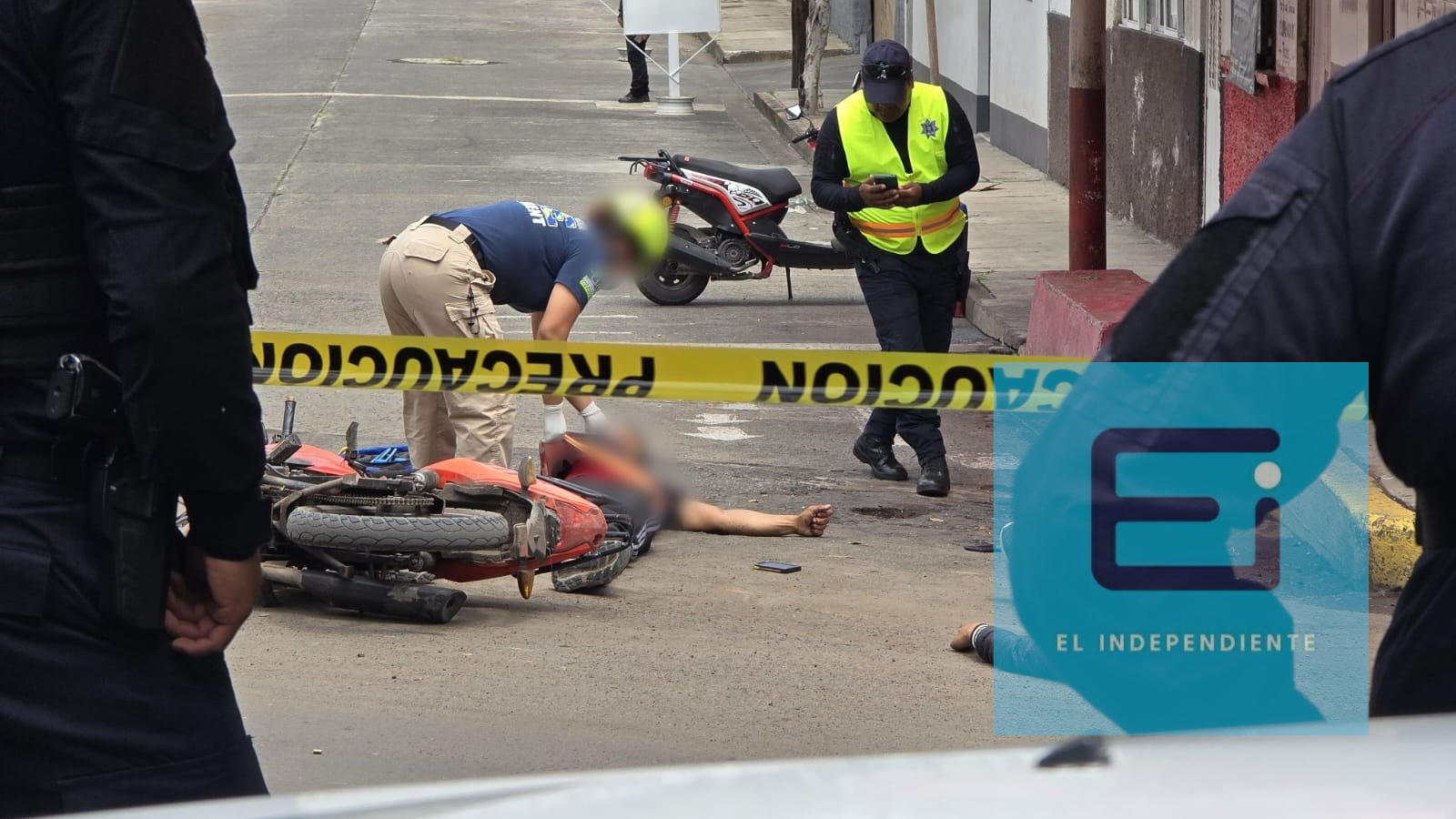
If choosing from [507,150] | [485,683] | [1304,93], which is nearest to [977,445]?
[1304,93]

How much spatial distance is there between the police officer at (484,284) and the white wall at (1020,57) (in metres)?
10.2

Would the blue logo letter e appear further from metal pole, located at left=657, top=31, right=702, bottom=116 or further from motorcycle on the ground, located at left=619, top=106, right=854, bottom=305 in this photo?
metal pole, located at left=657, top=31, right=702, bottom=116

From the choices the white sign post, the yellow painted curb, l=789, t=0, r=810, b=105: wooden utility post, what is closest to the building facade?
the yellow painted curb

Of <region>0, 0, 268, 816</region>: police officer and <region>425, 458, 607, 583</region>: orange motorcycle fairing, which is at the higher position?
<region>0, 0, 268, 816</region>: police officer

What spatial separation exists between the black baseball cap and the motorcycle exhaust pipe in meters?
3.42

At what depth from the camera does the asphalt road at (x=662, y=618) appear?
4.54m

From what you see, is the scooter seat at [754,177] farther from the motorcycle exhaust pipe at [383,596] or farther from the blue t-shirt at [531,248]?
the motorcycle exhaust pipe at [383,596]

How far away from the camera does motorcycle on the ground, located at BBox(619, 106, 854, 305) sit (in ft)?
39.1

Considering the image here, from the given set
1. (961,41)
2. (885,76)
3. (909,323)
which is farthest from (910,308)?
(961,41)

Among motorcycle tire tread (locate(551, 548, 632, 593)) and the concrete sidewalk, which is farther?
the concrete sidewalk

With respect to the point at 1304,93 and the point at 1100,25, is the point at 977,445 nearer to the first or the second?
the point at 1100,25

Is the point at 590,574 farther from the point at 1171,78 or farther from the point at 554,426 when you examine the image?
the point at 1171,78

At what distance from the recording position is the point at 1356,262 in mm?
1540

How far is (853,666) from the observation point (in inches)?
203
